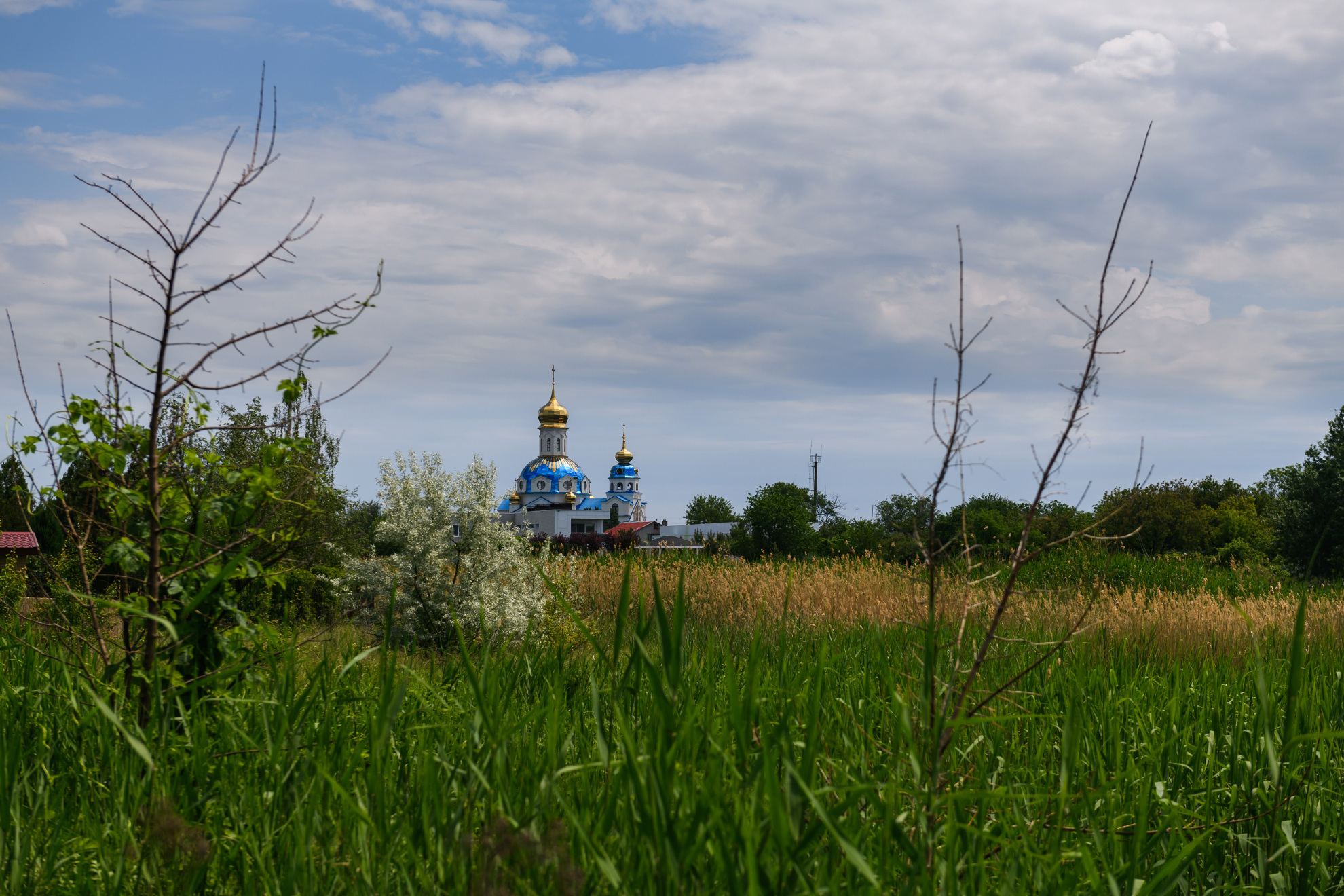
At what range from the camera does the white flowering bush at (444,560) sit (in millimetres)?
9172

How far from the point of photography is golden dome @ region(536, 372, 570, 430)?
9256 centimetres

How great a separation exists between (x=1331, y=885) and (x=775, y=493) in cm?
2660

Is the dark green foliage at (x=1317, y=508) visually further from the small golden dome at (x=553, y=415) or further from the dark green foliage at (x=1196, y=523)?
the small golden dome at (x=553, y=415)

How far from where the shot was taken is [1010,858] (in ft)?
8.56

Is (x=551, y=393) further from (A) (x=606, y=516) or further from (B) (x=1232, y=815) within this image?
(B) (x=1232, y=815)

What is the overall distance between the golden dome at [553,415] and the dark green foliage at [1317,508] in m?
71.2

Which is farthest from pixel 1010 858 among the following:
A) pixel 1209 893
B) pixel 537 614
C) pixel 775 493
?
pixel 775 493

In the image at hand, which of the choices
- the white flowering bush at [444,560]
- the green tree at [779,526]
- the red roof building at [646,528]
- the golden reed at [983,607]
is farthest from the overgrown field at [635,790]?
the red roof building at [646,528]

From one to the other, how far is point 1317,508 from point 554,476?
74.2m

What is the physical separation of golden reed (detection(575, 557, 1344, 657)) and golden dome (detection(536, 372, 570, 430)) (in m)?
76.9

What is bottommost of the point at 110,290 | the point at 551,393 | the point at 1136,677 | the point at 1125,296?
the point at 1136,677

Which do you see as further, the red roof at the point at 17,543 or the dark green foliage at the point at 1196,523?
the dark green foliage at the point at 1196,523

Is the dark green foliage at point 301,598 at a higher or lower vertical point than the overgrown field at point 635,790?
lower

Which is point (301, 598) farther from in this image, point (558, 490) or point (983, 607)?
point (558, 490)
